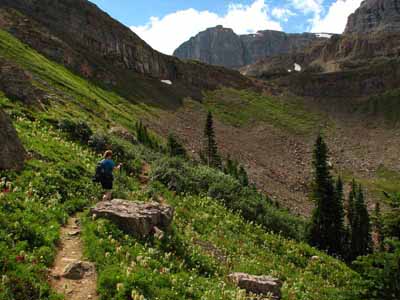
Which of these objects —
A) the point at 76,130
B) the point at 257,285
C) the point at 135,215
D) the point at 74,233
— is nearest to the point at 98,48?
the point at 76,130

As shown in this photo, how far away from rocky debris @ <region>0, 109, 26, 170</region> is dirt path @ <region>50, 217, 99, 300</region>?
14.2 feet

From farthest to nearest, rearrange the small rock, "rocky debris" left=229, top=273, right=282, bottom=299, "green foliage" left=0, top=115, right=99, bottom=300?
"rocky debris" left=229, top=273, right=282, bottom=299
the small rock
"green foliage" left=0, top=115, right=99, bottom=300

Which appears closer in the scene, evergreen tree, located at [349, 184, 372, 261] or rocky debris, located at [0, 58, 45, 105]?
rocky debris, located at [0, 58, 45, 105]

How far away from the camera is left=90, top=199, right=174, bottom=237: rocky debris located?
1339 cm

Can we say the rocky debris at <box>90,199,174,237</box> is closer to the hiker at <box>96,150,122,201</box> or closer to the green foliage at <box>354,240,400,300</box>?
the hiker at <box>96,150,122,201</box>

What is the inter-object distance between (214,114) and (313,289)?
11363 cm

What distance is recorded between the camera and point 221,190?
2864cm

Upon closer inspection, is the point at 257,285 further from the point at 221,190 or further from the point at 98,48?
the point at 98,48

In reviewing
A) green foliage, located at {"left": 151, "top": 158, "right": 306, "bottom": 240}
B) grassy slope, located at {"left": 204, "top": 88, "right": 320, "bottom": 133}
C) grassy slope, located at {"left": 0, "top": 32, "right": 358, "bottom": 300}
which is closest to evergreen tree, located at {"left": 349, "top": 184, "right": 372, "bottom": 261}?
green foliage, located at {"left": 151, "top": 158, "right": 306, "bottom": 240}

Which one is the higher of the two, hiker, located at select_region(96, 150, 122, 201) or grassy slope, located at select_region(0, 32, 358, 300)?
hiker, located at select_region(96, 150, 122, 201)

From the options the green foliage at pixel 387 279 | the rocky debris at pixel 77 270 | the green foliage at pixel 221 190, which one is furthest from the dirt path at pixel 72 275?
the green foliage at pixel 221 190

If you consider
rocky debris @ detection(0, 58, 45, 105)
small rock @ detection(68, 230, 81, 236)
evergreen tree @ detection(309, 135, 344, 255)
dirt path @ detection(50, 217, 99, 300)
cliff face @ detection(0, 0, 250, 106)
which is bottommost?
evergreen tree @ detection(309, 135, 344, 255)

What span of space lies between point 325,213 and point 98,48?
102004 mm

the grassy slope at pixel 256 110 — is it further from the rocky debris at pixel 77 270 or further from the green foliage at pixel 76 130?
the rocky debris at pixel 77 270
